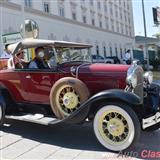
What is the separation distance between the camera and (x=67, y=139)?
6637 mm

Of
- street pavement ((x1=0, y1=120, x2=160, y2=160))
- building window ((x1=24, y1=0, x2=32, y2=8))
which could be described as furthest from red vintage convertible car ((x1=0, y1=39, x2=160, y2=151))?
building window ((x1=24, y1=0, x2=32, y2=8))

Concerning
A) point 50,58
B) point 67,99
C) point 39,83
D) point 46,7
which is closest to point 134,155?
point 67,99

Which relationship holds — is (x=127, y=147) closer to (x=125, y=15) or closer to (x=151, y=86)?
(x=151, y=86)

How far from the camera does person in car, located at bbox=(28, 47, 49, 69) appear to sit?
23.1ft

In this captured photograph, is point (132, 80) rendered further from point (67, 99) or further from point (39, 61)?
point (39, 61)

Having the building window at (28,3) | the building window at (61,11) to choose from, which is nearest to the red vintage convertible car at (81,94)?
the building window at (28,3)

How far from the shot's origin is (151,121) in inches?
234

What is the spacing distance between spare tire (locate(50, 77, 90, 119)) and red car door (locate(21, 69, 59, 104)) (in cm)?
29

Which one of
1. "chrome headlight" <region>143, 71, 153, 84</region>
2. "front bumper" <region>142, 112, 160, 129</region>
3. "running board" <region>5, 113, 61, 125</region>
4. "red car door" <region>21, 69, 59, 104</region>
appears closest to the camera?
"front bumper" <region>142, 112, 160, 129</region>

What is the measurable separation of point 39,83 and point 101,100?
161 centimetres

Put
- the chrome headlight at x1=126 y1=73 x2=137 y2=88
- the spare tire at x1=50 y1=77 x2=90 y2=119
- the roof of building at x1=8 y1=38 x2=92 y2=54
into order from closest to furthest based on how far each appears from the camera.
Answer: the chrome headlight at x1=126 y1=73 x2=137 y2=88 → the spare tire at x1=50 y1=77 x2=90 y2=119 → the roof of building at x1=8 y1=38 x2=92 y2=54

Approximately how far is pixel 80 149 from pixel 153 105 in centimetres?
153

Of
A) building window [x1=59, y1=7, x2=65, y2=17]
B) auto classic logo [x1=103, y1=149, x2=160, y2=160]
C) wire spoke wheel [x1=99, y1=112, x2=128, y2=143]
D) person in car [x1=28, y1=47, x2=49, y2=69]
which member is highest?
building window [x1=59, y1=7, x2=65, y2=17]

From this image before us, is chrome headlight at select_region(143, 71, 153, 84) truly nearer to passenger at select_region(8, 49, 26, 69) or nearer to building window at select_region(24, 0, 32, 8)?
passenger at select_region(8, 49, 26, 69)
